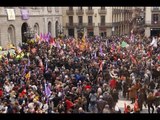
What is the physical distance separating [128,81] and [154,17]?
1505 inches

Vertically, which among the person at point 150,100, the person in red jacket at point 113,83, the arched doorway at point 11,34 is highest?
the arched doorway at point 11,34

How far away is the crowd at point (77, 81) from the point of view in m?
12.9

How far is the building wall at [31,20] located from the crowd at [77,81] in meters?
7.82

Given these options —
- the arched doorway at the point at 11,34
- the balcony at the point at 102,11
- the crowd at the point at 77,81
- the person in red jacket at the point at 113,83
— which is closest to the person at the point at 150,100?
the crowd at the point at 77,81

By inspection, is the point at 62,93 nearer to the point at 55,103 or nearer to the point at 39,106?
the point at 55,103

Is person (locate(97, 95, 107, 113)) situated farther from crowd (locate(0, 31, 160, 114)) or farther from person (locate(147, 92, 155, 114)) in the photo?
person (locate(147, 92, 155, 114))

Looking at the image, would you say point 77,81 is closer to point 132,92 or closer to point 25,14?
point 132,92

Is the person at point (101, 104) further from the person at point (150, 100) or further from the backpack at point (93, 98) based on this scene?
the person at point (150, 100)

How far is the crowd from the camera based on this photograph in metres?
12.9

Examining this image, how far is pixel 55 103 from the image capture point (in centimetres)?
1345

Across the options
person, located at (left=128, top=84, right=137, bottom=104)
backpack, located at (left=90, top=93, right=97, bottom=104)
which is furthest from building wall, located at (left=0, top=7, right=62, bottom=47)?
backpack, located at (left=90, top=93, right=97, bottom=104)
